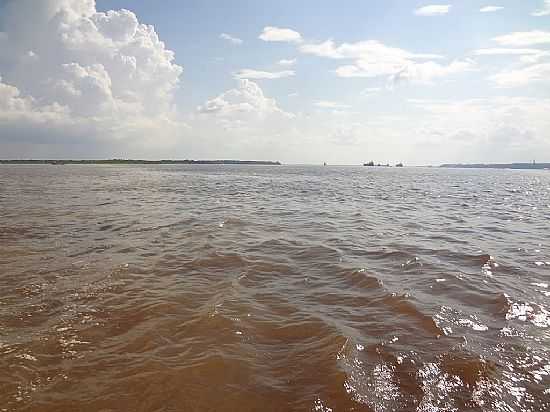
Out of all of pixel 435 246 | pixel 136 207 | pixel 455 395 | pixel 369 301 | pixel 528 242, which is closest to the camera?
pixel 455 395

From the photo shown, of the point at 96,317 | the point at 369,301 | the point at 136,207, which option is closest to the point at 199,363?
the point at 96,317

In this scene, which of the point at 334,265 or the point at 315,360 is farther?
the point at 334,265

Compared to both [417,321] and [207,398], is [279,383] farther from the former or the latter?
[417,321]

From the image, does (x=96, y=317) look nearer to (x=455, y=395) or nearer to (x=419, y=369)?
(x=419, y=369)

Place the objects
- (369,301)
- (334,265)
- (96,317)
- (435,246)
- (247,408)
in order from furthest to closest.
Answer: (435,246), (334,265), (369,301), (96,317), (247,408)

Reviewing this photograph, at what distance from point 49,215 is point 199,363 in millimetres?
17607

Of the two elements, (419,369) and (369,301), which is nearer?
(419,369)

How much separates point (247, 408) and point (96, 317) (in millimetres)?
3965

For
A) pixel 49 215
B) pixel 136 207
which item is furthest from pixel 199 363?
pixel 136 207

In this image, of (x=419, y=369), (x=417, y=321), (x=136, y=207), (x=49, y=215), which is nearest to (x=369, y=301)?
(x=417, y=321)

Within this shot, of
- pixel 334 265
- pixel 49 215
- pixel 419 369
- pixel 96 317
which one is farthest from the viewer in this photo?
pixel 49 215

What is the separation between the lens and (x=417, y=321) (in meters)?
7.28

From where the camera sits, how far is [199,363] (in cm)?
555

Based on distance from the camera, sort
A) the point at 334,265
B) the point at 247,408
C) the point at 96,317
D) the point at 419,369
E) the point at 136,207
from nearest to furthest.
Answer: the point at 247,408 < the point at 419,369 < the point at 96,317 < the point at 334,265 < the point at 136,207
